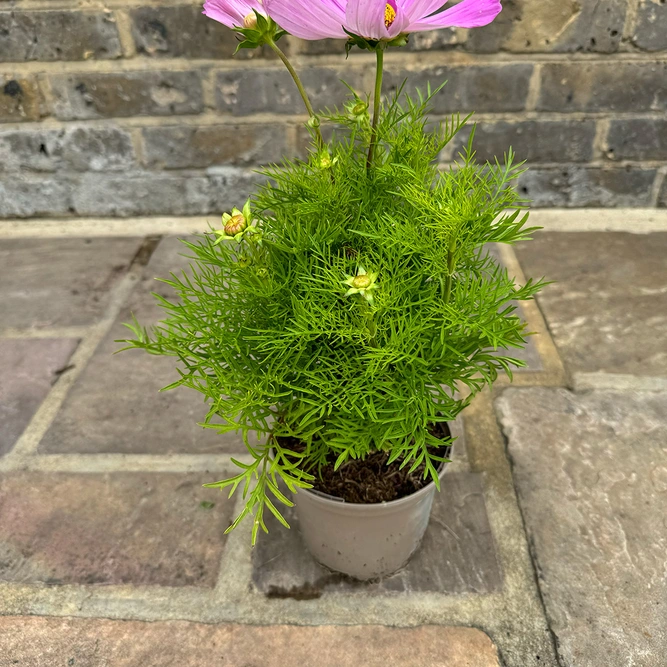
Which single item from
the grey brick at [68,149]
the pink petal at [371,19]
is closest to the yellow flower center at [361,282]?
the pink petal at [371,19]

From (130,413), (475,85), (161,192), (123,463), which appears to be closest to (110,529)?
(123,463)

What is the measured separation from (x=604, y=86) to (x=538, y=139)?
226 mm

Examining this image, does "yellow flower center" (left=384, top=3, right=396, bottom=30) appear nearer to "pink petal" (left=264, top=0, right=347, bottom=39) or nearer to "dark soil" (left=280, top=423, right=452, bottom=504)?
"pink petal" (left=264, top=0, right=347, bottom=39)

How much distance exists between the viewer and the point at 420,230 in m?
0.73

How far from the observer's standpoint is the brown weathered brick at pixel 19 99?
1.77 metres

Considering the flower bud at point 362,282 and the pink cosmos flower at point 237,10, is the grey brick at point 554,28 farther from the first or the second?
the flower bud at point 362,282

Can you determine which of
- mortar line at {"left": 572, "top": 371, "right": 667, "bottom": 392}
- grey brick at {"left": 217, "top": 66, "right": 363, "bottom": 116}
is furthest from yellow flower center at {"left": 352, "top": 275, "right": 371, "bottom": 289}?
grey brick at {"left": 217, "top": 66, "right": 363, "bottom": 116}

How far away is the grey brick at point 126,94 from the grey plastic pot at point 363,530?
1361 millimetres

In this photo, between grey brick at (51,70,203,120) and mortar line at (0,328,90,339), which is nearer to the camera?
mortar line at (0,328,90,339)

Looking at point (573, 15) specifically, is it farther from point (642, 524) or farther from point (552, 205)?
point (642, 524)

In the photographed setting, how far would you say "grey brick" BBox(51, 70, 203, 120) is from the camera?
5.77ft

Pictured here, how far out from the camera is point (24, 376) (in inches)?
54.6

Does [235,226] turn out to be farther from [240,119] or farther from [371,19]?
[240,119]

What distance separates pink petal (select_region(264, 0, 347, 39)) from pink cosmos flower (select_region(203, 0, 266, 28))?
0.06 m
